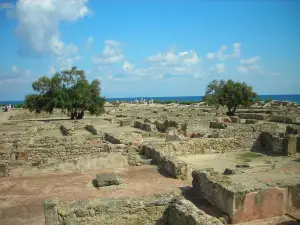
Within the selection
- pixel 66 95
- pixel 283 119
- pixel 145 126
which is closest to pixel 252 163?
pixel 145 126

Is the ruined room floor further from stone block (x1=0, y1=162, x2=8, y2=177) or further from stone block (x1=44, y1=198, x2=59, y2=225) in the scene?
stone block (x1=44, y1=198, x2=59, y2=225)

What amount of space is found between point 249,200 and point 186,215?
10.5ft

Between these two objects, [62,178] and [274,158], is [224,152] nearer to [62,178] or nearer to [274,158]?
[274,158]

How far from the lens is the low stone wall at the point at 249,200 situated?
8.80m

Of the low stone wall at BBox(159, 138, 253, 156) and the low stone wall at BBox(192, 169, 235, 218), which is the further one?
the low stone wall at BBox(159, 138, 253, 156)

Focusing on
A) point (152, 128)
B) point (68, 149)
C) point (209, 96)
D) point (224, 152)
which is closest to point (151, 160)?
point (68, 149)

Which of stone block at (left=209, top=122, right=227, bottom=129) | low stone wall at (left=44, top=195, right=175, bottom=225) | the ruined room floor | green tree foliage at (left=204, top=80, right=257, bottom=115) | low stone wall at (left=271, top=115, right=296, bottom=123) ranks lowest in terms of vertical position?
the ruined room floor

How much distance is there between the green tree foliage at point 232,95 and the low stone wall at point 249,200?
4033cm

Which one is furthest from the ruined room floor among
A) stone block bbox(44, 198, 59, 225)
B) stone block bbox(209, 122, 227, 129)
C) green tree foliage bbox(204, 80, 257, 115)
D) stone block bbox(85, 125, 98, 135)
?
green tree foliage bbox(204, 80, 257, 115)

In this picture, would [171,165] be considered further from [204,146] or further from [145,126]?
[145,126]

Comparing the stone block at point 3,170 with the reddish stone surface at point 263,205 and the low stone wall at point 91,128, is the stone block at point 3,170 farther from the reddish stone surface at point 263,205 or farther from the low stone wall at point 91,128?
the low stone wall at point 91,128

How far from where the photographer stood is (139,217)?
24.2 feet

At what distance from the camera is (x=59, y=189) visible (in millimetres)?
11117

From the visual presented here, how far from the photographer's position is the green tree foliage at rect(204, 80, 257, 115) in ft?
159
